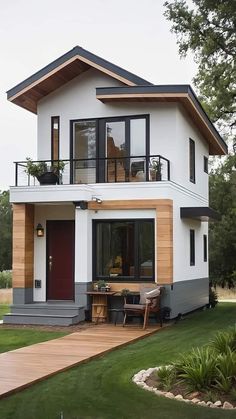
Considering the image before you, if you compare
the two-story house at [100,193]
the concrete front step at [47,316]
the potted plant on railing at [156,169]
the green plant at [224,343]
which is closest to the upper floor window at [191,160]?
the two-story house at [100,193]

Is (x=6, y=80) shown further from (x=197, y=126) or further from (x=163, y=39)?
(x=197, y=126)

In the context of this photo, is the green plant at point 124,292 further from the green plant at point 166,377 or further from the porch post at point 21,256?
the green plant at point 166,377

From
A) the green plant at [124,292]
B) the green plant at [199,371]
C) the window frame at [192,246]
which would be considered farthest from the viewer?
the window frame at [192,246]

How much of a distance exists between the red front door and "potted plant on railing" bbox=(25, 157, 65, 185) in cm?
126

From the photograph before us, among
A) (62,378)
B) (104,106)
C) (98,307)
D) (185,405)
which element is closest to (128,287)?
(98,307)

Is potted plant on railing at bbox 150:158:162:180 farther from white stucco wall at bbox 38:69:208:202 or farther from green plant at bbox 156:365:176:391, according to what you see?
green plant at bbox 156:365:176:391

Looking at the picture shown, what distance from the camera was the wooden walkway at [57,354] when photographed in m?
7.43

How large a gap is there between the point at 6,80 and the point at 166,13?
6723mm

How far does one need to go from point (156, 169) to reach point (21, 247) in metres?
4.02

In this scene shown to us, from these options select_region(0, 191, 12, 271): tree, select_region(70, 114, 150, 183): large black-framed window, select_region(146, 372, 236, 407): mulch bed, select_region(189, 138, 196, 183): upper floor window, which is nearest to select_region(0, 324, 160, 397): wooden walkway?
select_region(146, 372, 236, 407): mulch bed

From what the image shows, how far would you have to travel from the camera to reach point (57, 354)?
9.20 meters

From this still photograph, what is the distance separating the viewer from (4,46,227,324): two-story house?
44.7 ft

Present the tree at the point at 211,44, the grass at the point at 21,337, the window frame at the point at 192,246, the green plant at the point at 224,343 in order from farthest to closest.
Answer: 1. the window frame at the point at 192,246
2. the tree at the point at 211,44
3. the grass at the point at 21,337
4. the green plant at the point at 224,343

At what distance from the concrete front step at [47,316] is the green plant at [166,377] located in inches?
249
